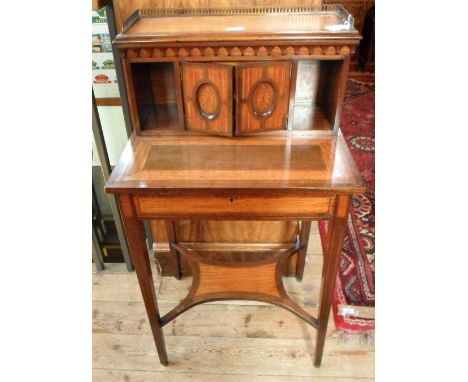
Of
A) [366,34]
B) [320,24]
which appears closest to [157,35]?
[320,24]

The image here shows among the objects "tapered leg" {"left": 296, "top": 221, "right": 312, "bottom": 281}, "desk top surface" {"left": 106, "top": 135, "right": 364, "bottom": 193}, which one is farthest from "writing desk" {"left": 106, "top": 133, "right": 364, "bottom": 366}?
"tapered leg" {"left": 296, "top": 221, "right": 312, "bottom": 281}

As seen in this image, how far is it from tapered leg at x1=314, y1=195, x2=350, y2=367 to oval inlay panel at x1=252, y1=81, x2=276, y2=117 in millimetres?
380

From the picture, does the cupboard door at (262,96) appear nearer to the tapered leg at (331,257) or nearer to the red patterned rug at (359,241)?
the tapered leg at (331,257)

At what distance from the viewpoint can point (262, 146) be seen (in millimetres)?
1180

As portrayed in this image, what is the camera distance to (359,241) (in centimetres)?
204

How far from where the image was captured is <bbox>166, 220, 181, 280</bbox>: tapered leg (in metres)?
1.62

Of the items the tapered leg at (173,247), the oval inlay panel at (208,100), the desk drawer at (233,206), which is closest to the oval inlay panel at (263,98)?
the oval inlay panel at (208,100)

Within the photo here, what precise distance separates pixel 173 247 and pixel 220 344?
1.52ft

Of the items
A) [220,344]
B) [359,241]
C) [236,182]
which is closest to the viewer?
[236,182]

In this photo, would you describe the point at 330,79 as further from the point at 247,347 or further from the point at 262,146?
the point at 247,347

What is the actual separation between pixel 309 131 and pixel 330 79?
0.65 feet

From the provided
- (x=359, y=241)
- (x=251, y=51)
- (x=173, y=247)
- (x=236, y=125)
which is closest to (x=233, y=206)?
(x=236, y=125)

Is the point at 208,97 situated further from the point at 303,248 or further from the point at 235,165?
the point at 303,248

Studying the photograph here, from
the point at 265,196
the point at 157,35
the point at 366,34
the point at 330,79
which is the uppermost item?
the point at 157,35
